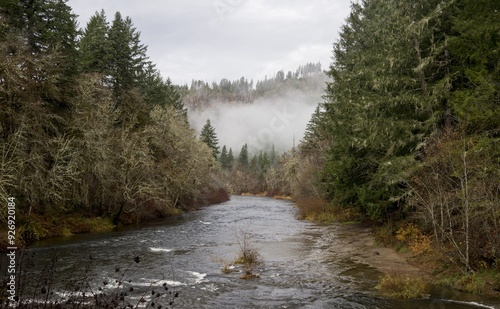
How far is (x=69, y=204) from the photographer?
2722 cm

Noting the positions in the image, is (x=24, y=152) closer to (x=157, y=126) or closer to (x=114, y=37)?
(x=157, y=126)

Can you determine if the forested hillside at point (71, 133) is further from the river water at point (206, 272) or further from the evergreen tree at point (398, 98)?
the evergreen tree at point (398, 98)

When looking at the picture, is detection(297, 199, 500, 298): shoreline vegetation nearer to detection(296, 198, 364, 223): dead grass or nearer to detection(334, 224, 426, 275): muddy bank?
detection(334, 224, 426, 275): muddy bank

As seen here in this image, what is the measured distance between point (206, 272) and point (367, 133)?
11.7 m

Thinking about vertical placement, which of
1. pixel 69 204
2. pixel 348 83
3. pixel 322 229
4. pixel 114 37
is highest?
pixel 114 37

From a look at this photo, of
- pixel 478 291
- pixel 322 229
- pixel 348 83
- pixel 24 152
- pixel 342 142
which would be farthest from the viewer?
pixel 322 229

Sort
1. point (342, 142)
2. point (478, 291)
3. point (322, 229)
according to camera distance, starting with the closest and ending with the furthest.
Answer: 1. point (478, 291)
2. point (342, 142)
3. point (322, 229)

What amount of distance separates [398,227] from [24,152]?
69.7 feet

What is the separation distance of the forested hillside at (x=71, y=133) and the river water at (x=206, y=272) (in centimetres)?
342

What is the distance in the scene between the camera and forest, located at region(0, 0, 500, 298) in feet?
45.2

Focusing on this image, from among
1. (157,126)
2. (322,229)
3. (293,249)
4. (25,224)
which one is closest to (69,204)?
(25,224)

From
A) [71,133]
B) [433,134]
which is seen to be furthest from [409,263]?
[71,133]

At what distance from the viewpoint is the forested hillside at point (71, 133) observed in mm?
20250

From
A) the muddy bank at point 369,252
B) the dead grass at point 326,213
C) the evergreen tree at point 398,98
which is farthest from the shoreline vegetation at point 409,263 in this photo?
the dead grass at point 326,213
